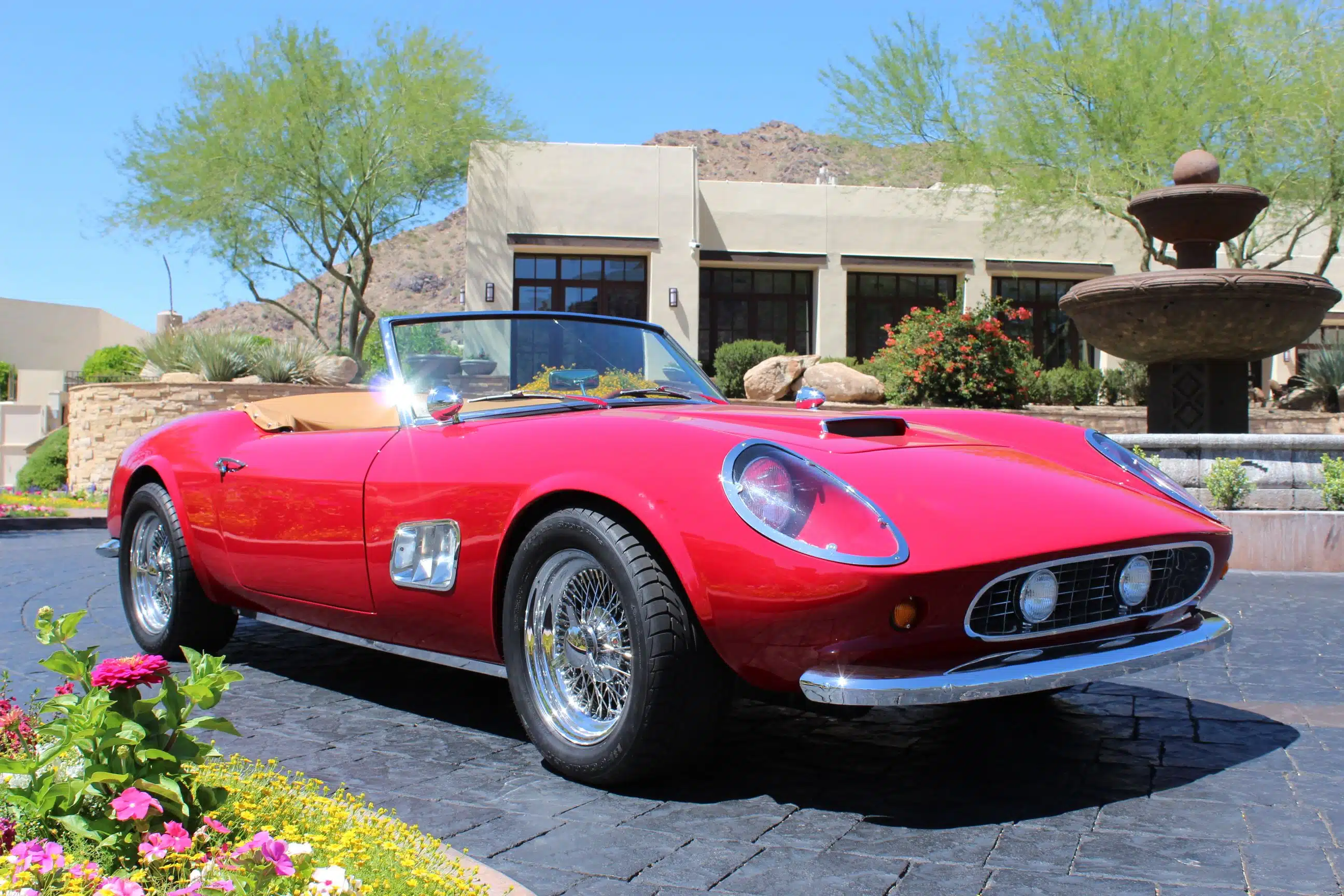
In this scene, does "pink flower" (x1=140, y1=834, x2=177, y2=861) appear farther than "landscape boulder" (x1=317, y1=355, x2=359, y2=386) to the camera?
No

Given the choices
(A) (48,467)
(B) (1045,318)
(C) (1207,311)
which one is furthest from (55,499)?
(B) (1045,318)

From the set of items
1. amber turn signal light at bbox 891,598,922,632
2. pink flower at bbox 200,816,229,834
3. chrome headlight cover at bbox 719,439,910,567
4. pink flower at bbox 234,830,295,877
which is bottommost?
pink flower at bbox 200,816,229,834

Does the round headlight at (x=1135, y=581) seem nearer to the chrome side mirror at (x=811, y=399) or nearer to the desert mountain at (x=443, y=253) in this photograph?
the chrome side mirror at (x=811, y=399)

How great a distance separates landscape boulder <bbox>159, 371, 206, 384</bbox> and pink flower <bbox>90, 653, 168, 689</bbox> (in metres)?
16.4

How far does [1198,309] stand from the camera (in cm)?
896

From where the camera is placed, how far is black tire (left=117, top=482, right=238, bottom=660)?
4.42 metres

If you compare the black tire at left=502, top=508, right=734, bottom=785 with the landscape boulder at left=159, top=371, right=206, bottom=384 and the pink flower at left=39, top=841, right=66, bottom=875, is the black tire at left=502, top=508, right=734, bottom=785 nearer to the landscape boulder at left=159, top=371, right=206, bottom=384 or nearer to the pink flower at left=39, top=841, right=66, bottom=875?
the pink flower at left=39, top=841, right=66, bottom=875

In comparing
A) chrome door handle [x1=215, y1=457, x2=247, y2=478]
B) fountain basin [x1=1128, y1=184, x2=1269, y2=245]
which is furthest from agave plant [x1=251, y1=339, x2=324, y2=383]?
chrome door handle [x1=215, y1=457, x2=247, y2=478]

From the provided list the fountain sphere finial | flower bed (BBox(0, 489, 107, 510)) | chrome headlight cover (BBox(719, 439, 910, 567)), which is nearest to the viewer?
chrome headlight cover (BBox(719, 439, 910, 567))

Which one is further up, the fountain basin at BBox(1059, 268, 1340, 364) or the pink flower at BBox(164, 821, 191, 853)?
the fountain basin at BBox(1059, 268, 1340, 364)

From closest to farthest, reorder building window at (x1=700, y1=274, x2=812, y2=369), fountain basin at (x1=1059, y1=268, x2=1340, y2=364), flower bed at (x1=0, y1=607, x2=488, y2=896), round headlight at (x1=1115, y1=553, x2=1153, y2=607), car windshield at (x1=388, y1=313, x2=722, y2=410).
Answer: flower bed at (x1=0, y1=607, x2=488, y2=896)
round headlight at (x1=1115, y1=553, x2=1153, y2=607)
car windshield at (x1=388, y1=313, x2=722, y2=410)
fountain basin at (x1=1059, y1=268, x2=1340, y2=364)
building window at (x1=700, y1=274, x2=812, y2=369)

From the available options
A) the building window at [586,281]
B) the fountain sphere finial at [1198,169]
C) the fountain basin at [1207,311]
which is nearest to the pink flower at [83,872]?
the fountain basin at [1207,311]

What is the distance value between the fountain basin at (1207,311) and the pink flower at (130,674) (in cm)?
842

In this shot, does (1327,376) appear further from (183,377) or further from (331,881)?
(331,881)
